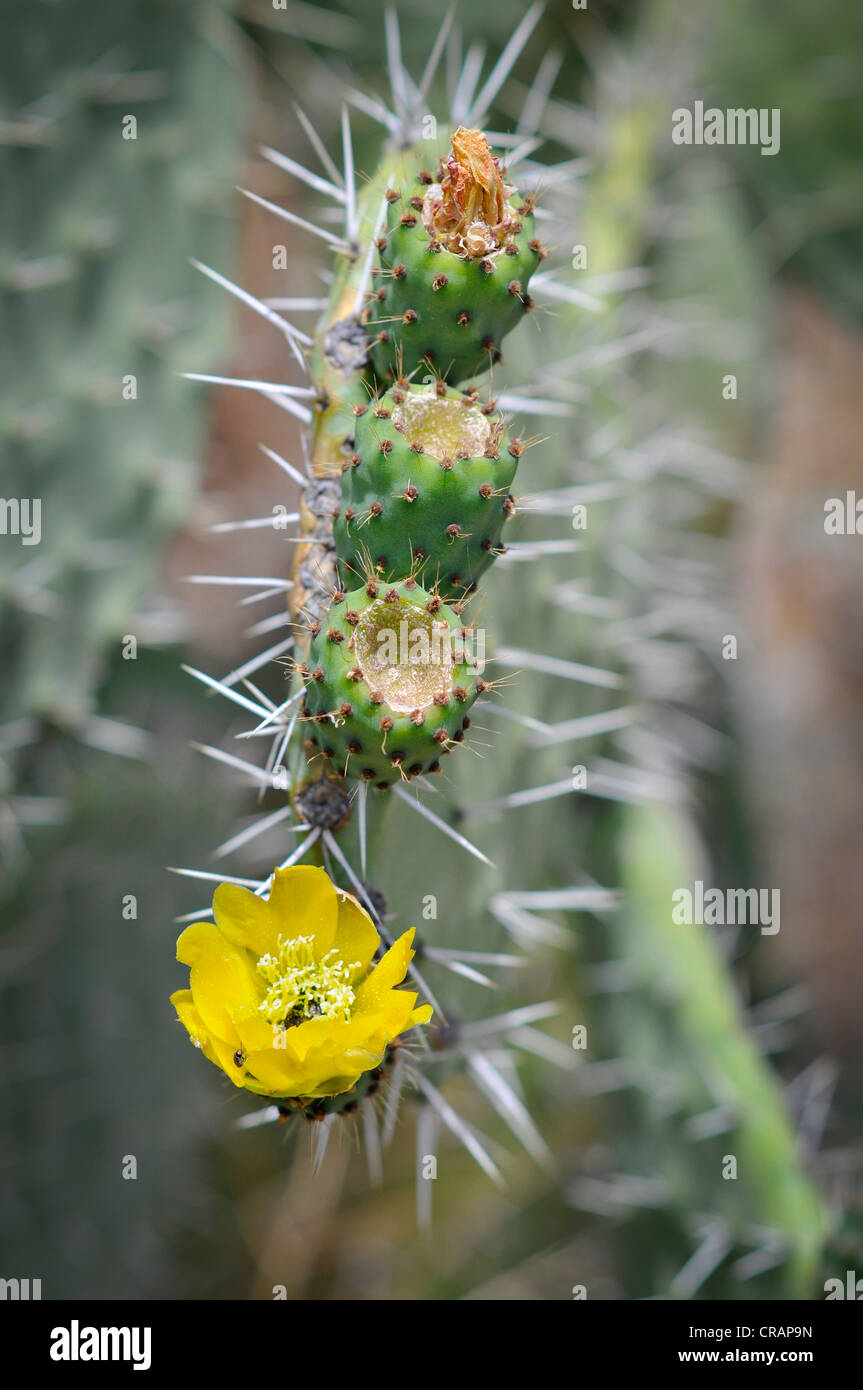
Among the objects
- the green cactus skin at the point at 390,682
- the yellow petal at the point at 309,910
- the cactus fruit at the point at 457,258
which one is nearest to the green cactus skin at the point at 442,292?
the cactus fruit at the point at 457,258

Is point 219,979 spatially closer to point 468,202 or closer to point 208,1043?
point 208,1043

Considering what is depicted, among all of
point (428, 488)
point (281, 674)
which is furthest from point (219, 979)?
point (281, 674)

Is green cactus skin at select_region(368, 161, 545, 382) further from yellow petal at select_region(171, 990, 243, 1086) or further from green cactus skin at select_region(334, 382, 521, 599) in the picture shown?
yellow petal at select_region(171, 990, 243, 1086)

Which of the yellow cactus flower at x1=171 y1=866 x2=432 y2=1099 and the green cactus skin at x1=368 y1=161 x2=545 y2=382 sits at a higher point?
the green cactus skin at x1=368 y1=161 x2=545 y2=382

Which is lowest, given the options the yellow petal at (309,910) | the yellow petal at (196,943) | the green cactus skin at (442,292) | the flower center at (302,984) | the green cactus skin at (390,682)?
the flower center at (302,984)

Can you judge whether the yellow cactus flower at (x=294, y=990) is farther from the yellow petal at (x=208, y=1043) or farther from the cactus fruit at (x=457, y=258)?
the cactus fruit at (x=457, y=258)

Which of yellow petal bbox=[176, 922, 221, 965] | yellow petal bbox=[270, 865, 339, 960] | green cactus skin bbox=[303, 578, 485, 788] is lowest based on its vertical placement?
yellow petal bbox=[176, 922, 221, 965]

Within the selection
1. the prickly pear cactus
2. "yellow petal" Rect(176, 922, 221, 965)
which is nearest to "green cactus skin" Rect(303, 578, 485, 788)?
the prickly pear cactus
